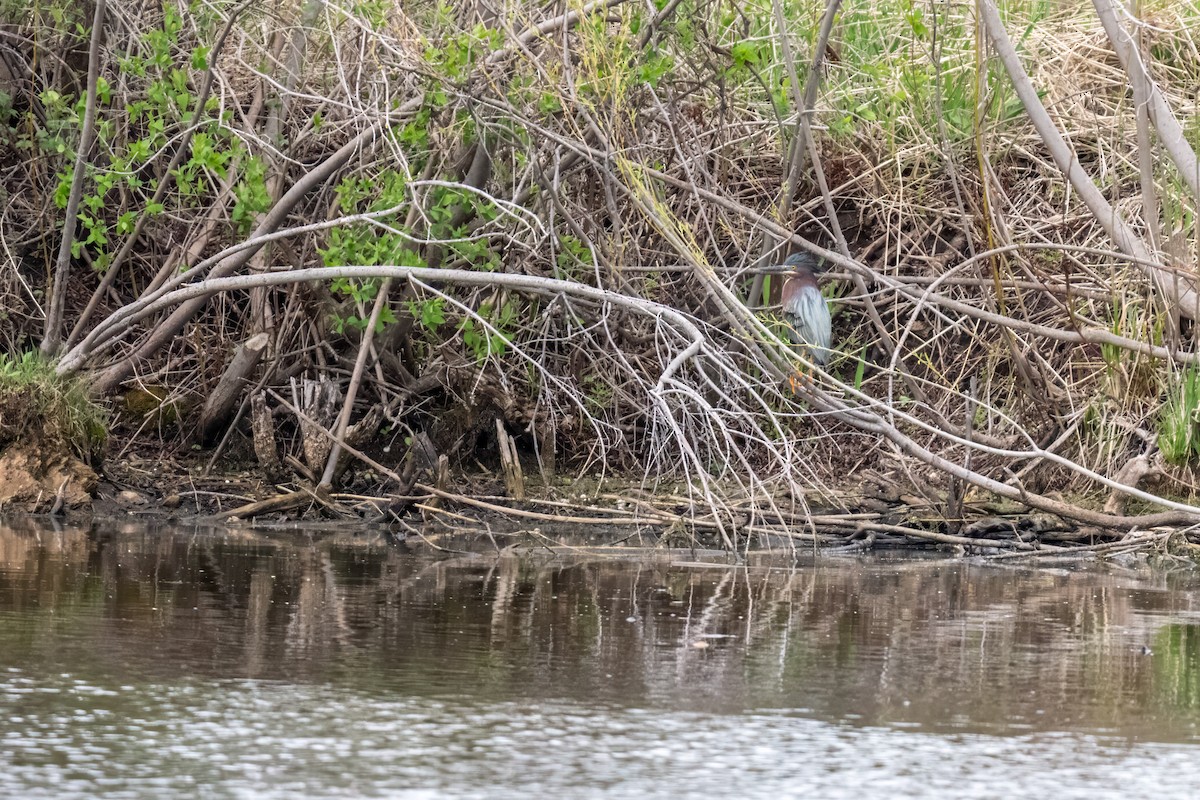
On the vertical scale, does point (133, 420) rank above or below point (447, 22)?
below

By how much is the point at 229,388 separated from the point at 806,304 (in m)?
3.28

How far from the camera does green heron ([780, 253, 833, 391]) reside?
962 cm

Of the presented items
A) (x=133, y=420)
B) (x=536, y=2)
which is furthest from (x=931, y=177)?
(x=133, y=420)

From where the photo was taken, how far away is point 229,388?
9617 mm

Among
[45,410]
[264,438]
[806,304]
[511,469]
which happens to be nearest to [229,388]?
[264,438]

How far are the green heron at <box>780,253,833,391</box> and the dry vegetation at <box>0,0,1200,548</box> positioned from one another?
0.20 m

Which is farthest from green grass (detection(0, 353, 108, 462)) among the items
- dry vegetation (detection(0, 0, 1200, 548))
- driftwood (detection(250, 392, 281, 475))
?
driftwood (detection(250, 392, 281, 475))

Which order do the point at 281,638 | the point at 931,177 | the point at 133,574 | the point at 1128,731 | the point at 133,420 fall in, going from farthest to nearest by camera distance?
the point at 931,177 < the point at 133,420 < the point at 133,574 < the point at 281,638 < the point at 1128,731

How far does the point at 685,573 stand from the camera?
7.15m

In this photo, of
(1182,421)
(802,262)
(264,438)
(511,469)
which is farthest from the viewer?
(802,262)

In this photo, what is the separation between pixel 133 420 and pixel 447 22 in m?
3.50

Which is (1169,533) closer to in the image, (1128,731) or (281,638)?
(1128,731)

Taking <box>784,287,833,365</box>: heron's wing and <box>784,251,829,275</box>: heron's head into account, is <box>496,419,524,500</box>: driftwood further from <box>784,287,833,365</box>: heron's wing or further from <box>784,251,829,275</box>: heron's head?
<box>784,251,829,275</box>: heron's head

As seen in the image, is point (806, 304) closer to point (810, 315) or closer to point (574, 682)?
point (810, 315)
